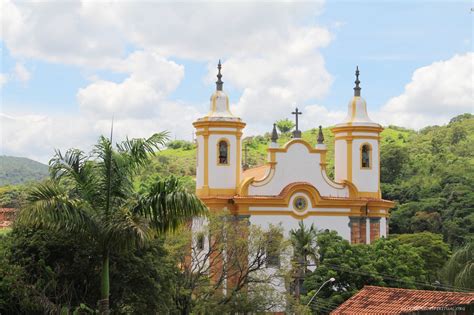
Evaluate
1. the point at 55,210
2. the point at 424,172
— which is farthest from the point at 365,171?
the point at 424,172

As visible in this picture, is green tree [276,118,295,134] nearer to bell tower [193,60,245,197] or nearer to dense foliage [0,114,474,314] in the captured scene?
dense foliage [0,114,474,314]

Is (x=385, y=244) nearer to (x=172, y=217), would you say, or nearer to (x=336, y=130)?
(x=336, y=130)

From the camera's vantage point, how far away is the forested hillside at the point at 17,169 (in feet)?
463

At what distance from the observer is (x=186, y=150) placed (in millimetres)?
115062

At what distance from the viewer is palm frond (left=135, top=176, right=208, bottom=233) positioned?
19.5m

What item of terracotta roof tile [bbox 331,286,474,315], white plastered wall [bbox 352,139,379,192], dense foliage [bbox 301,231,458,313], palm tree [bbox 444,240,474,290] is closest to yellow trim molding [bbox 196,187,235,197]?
dense foliage [bbox 301,231,458,313]

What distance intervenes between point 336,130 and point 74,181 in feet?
97.6

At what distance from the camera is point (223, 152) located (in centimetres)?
4625

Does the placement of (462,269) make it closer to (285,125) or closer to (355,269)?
(355,269)

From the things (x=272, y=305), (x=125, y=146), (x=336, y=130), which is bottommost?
(x=272, y=305)

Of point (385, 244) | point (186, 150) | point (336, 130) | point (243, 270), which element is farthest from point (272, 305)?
point (186, 150)

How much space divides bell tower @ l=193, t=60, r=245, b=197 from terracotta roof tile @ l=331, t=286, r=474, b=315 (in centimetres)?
1490

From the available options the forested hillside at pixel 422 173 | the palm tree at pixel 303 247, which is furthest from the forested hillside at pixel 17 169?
the palm tree at pixel 303 247

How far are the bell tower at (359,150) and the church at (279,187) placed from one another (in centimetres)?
71
